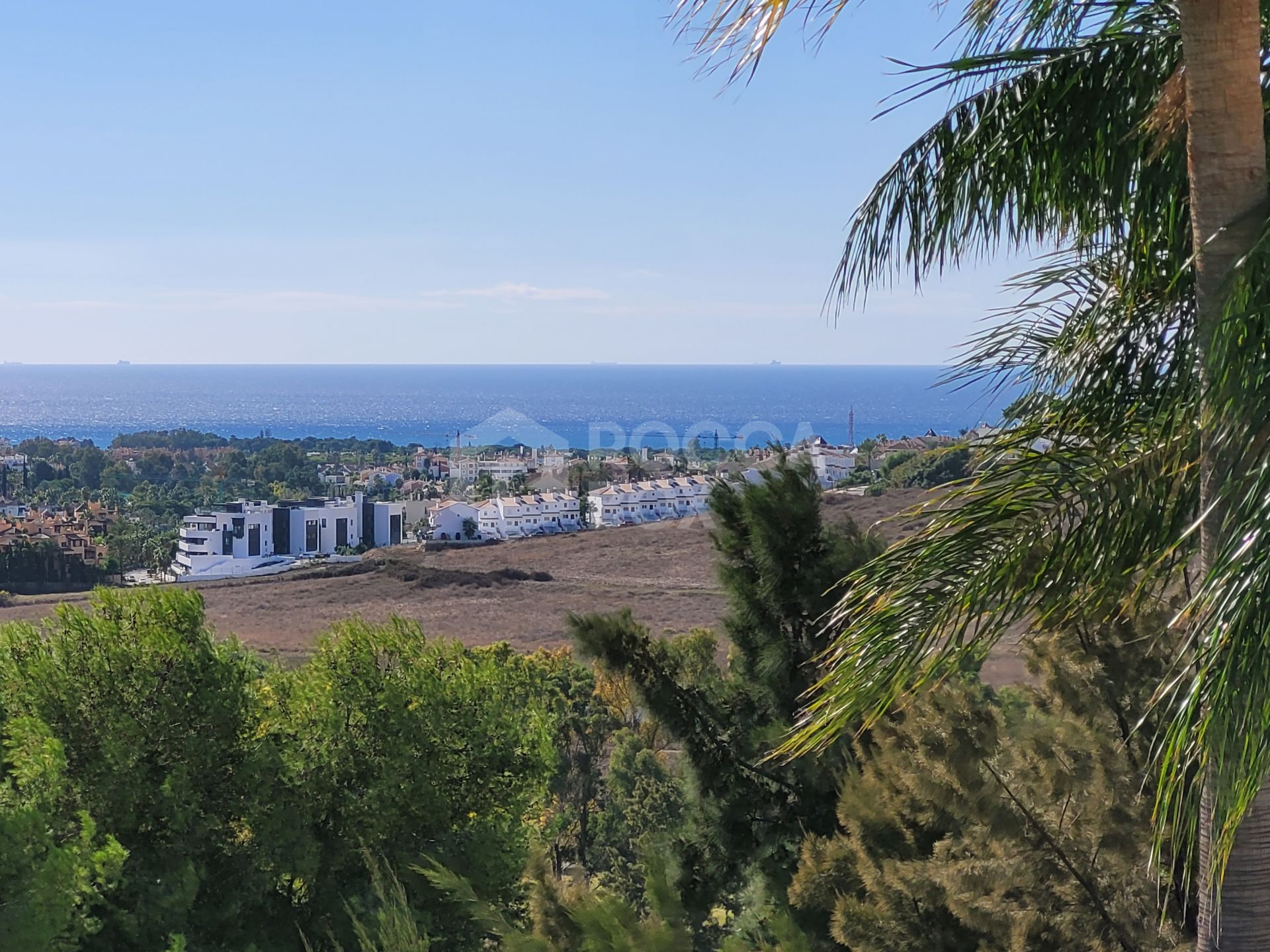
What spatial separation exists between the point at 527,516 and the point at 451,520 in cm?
351

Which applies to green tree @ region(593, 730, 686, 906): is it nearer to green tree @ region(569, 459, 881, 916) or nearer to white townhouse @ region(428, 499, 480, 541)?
green tree @ region(569, 459, 881, 916)

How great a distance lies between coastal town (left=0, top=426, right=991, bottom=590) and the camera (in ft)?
139

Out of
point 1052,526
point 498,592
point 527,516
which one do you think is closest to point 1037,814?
point 1052,526

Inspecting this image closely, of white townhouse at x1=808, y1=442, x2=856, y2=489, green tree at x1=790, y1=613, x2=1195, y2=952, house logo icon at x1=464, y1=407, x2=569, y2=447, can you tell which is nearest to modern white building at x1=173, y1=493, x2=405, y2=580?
white townhouse at x1=808, y1=442, x2=856, y2=489

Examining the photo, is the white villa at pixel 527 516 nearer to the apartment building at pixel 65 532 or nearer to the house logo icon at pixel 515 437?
the apartment building at pixel 65 532

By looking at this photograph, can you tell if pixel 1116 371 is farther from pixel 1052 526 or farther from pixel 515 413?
pixel 515 413

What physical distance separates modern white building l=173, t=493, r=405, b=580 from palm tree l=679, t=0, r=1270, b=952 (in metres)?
44.4

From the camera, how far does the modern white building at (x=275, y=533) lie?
46.0 m

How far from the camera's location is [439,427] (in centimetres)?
12388

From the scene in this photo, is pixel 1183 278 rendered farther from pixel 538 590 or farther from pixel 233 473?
pixel 233 473

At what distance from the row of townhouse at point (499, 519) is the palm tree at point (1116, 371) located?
160 feet

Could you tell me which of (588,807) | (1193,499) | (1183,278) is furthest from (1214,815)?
(588,807)

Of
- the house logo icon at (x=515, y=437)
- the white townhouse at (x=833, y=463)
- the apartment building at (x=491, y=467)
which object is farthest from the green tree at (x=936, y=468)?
the house logo icon at (x=515, y=437)

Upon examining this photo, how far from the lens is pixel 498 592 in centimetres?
3778
